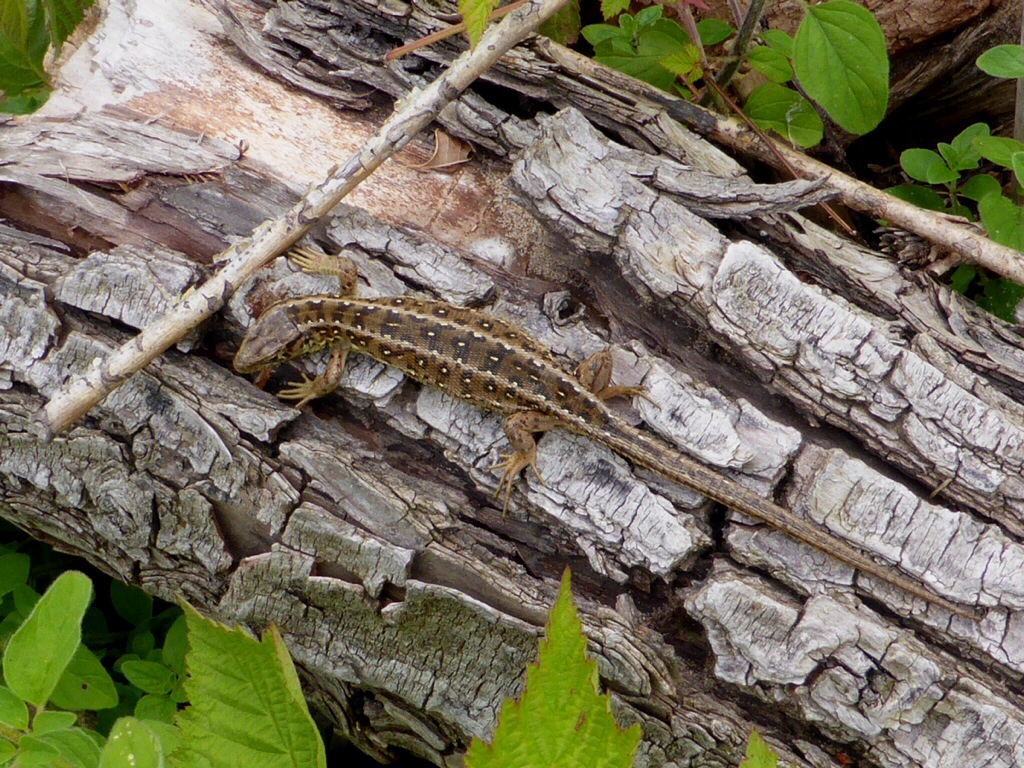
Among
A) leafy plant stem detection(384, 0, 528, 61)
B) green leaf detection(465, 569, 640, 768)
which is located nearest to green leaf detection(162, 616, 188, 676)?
green leaf detection(465, 569, 640, 768)

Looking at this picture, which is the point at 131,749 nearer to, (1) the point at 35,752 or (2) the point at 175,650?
(1) the point at 35,752

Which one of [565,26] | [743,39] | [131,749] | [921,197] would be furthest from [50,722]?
[921,197]

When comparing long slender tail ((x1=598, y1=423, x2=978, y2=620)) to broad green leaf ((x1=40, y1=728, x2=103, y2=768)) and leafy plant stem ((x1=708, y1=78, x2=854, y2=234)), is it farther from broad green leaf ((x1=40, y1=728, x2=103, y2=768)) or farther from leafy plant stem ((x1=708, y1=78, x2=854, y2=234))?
broad green leaf ((x1=40, y1=728, x2=103, y2=768))

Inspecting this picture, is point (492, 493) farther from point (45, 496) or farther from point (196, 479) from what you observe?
point (45, 496)

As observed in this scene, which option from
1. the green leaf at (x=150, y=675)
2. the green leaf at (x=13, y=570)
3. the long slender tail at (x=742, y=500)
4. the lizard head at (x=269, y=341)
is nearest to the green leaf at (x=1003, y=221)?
the long slender tail at (x=742, y=500)

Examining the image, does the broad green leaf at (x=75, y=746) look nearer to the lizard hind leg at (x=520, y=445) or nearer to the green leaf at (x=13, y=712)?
the green leaf at (x=13, y=712)

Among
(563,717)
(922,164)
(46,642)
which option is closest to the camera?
(563,717)
